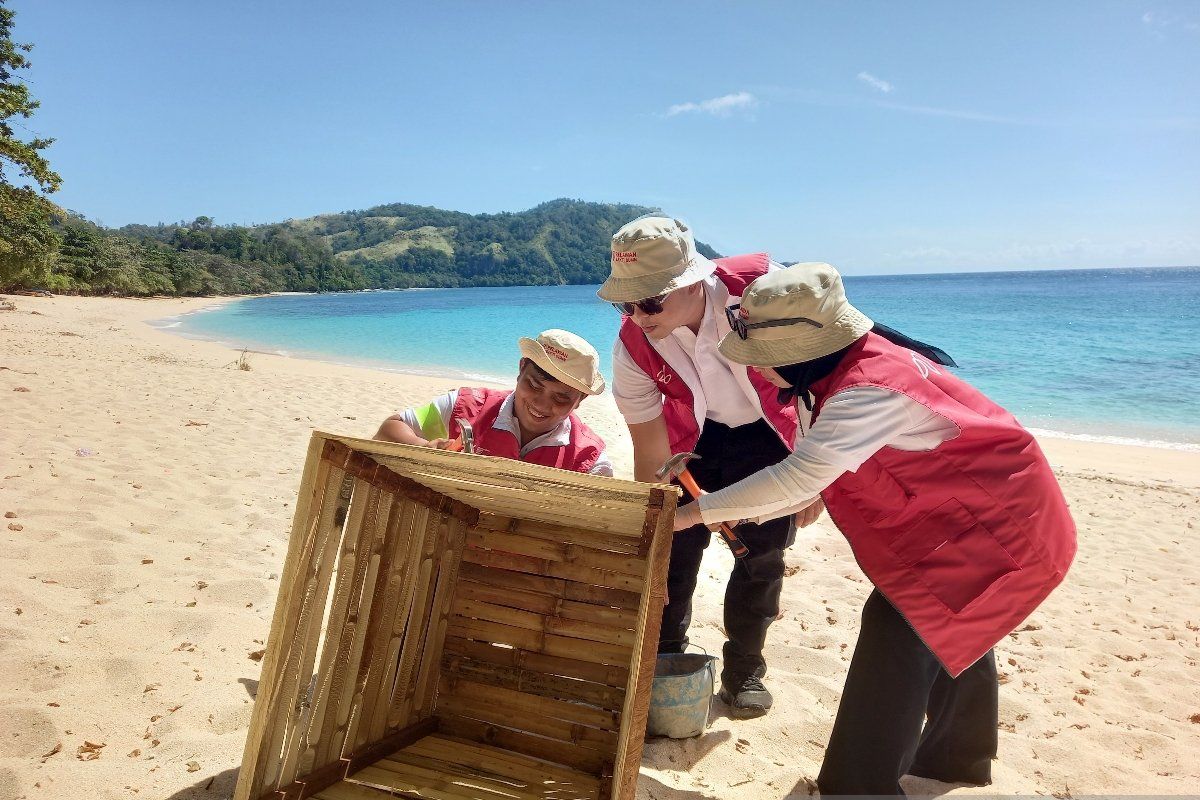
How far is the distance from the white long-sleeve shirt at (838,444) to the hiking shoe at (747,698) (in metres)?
1.38

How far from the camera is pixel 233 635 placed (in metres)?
3.40

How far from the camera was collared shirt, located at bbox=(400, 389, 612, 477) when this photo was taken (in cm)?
329

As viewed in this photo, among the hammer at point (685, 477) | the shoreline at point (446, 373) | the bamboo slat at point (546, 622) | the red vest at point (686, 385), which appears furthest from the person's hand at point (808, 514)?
the shoreline at point (446, 373)

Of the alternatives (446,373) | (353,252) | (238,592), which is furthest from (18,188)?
(353,252)

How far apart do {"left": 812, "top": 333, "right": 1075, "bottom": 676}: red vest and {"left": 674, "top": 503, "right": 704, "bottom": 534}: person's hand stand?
1.63ft

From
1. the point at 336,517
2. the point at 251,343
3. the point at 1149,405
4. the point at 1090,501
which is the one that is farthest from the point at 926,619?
the point at 251,343

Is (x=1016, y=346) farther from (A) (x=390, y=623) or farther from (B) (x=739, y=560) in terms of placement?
(A) (x=390, y=623)

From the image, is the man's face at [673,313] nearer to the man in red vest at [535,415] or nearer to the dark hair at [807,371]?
the man in red vest at [535,415]

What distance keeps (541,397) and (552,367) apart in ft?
0.53

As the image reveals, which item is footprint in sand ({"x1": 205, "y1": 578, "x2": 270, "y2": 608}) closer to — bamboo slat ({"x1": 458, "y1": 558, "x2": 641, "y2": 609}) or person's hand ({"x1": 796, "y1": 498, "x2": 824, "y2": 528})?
bamboo slat ({"x1": 458, "y1": 558, "x2": 641, "y2": 609})

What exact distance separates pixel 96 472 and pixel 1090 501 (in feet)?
28.3

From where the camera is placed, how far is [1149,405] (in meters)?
15.5

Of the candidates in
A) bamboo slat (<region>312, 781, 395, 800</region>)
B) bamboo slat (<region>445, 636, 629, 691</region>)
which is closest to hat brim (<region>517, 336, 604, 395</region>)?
bamboo slat (<region>445, 636, 629, 691</region>)

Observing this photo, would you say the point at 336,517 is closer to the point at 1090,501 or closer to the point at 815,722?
the point at 815,722
